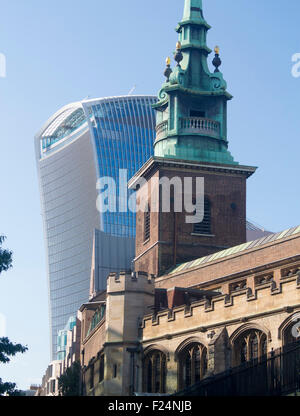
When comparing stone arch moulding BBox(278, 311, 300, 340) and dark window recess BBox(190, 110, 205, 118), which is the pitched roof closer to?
dark window recess BBox(190, 110, 205, 118)

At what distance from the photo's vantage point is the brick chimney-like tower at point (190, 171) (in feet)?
264

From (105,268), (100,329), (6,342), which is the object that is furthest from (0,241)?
(105,268)

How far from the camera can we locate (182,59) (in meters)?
86.4

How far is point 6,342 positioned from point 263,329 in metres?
13.8

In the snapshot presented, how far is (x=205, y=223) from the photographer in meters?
81.6

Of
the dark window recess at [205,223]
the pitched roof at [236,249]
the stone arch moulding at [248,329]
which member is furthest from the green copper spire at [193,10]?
the stone arch moulding at [248,329]

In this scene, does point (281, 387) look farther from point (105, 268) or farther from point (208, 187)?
point (105, 268)

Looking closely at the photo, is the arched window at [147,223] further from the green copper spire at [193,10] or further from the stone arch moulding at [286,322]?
the stone arch moulding at [286,322]

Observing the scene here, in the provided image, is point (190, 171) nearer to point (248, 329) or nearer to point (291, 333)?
point (248, 329)

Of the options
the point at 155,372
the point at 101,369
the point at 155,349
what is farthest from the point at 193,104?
the point at 155,372

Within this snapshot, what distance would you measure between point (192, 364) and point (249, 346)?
489cm

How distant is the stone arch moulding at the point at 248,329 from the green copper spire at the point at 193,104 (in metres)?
30.8

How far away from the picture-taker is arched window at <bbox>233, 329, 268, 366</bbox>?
166 ft

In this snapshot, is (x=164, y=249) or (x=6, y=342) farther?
(x=164, y=249)
